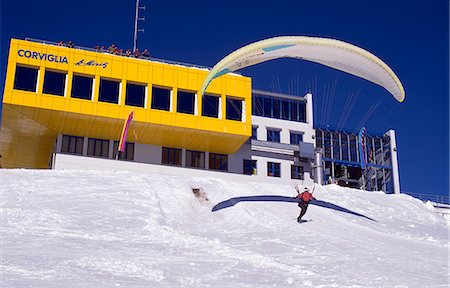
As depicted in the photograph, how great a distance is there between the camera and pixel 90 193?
75.6 ft

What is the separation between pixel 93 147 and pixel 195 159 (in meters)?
7.76

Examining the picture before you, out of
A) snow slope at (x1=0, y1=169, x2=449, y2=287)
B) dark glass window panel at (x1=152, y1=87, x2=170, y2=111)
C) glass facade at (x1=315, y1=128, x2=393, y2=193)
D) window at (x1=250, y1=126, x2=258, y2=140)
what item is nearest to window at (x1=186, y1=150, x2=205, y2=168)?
dark glass window panel at (x1=152, y1=87, x2=170, y2=111)

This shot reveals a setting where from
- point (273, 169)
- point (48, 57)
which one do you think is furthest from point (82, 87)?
point (273, 169)

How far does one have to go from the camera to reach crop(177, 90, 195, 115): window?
127 feet

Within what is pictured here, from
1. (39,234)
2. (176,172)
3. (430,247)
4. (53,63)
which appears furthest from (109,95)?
(430,247)

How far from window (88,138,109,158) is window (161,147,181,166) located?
421cm

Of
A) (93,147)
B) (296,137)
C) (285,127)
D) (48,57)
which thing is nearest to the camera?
(48,57)

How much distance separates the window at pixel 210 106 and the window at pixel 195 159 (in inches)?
139

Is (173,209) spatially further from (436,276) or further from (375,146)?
(375,146)

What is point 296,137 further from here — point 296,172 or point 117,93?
point 117,93

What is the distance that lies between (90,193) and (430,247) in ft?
45.4

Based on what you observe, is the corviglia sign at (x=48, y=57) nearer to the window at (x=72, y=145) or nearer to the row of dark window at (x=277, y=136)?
the window at (x=72, y=145)

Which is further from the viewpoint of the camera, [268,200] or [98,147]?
[98,147]

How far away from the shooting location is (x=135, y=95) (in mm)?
37938
